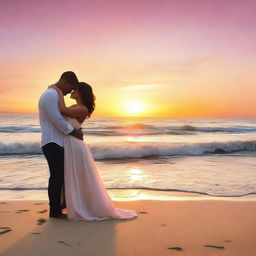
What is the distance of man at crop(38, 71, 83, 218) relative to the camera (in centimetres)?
439

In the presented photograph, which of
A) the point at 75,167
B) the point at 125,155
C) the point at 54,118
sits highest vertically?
the point at 54,118

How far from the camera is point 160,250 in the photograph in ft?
11.5

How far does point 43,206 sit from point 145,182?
305 centimetres

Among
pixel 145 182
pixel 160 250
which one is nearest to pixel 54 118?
pixel 160 250

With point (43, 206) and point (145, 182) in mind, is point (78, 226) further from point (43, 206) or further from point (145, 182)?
point (145, 182)

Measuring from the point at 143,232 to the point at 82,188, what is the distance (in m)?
1.11

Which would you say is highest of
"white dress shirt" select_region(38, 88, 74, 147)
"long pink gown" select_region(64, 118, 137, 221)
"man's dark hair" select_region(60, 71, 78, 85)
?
"man's dark hair" select_region(60, 71, 78, 85)

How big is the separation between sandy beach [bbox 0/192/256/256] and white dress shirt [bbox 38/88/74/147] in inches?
44.8

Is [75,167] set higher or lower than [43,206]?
higher

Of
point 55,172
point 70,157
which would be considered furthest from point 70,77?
point 55,172

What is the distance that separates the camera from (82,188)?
4.68 meters

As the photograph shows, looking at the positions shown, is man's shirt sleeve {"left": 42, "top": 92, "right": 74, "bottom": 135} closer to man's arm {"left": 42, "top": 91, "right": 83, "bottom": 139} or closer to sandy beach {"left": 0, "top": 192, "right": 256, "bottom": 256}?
man's arm {"left": 42, "top": 91, "right": 83, "bottom": 139}

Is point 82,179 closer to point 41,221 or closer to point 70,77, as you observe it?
point 41,221

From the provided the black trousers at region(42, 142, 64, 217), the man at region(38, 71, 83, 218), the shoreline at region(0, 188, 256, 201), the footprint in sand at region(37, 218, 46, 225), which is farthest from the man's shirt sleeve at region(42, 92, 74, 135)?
the shoreline at region(0, 188, 256, 201)
